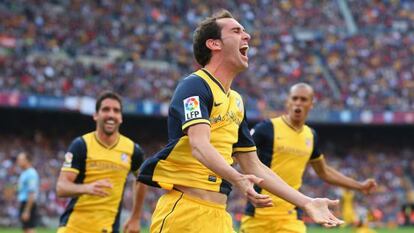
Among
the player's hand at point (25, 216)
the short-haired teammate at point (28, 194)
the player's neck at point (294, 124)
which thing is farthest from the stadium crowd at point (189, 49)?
the player's neck at point (294, 124)

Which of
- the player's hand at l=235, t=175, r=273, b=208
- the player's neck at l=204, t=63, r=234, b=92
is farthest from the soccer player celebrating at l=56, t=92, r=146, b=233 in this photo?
the player's hand at l=235, t=175, r=273, b=208

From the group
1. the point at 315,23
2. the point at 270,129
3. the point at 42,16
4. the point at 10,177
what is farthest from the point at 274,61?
the point at 270,129

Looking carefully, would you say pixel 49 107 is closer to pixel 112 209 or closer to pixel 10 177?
pixel 10 177

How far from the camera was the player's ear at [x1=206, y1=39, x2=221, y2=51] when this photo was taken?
557cm

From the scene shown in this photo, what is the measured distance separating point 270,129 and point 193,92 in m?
4.18

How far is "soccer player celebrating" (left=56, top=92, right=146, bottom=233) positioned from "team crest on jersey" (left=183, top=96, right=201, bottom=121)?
3012 millimetres

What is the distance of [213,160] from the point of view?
198 inches

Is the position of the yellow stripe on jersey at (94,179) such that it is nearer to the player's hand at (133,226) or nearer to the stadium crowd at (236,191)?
the player's hand at (133,226)

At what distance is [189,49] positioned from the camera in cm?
3697

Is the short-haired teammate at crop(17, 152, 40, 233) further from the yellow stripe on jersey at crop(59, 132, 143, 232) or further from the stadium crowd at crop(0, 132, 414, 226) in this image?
the stadium crowd at crop(0, 132, 414, 226)

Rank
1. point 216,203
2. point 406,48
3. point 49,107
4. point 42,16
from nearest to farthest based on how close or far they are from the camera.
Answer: point 216,203
point 49,107
point 42,16
point 406,48

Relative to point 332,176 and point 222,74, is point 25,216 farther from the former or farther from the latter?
point 222,74

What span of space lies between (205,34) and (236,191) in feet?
85.2

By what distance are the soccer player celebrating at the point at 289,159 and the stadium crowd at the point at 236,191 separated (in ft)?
57.8
